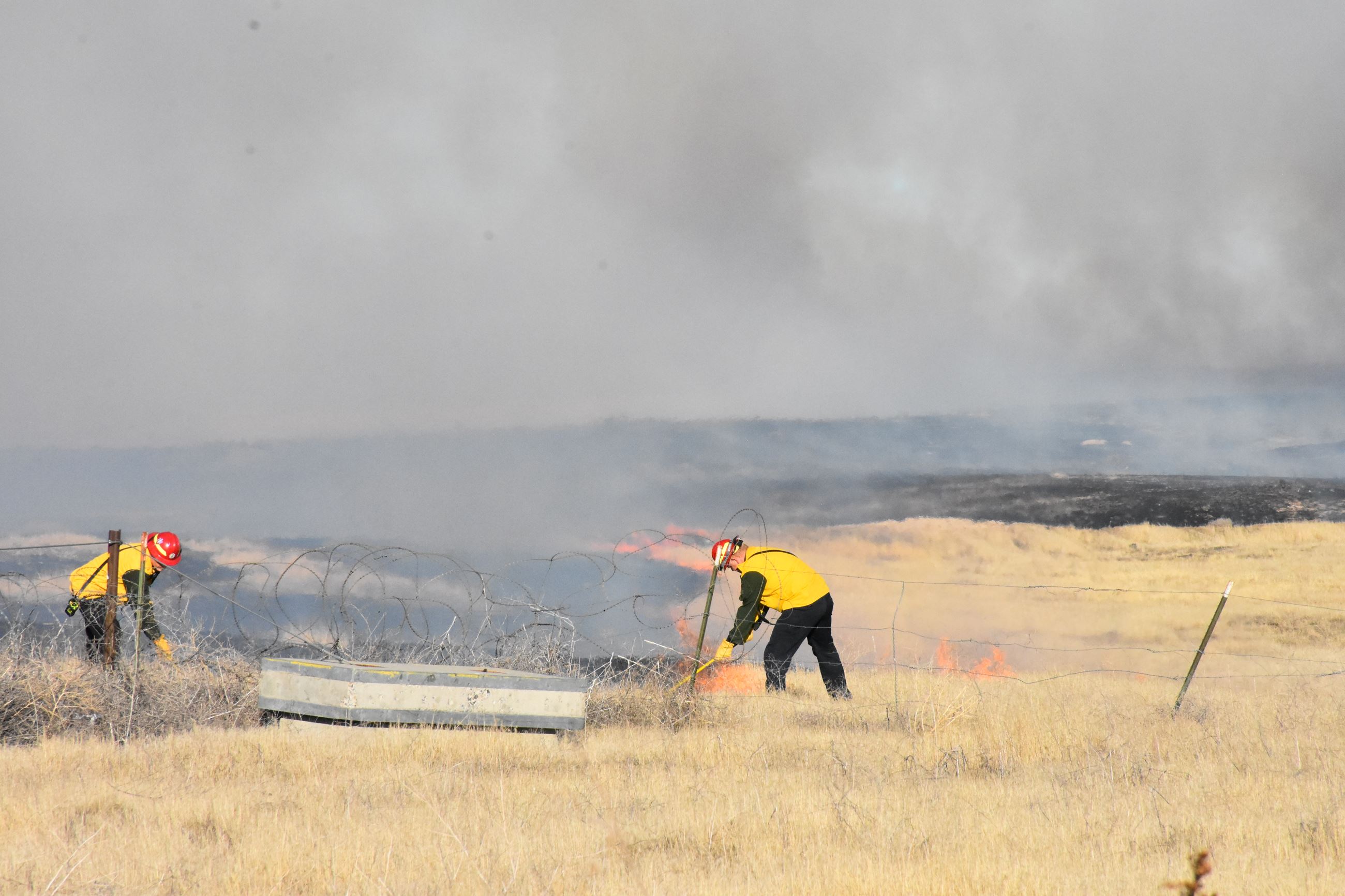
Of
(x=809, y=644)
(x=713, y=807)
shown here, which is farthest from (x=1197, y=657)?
(x=713, y=807)

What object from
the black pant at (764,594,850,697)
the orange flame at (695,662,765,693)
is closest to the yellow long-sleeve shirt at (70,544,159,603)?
the orange flame at (695,662,765,693)

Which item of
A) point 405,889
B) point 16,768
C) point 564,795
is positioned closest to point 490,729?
point 564,795

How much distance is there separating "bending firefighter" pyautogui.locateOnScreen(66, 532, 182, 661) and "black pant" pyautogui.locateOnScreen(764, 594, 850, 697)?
5.91 meters

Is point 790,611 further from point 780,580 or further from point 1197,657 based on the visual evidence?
point 1197,657

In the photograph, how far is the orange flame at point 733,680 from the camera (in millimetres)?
10334

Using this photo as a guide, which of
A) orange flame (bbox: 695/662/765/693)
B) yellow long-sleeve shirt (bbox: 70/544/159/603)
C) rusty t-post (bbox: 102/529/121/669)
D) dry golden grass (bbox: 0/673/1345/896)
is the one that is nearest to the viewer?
dry golden grass (bbox: 0/673/1345/896)

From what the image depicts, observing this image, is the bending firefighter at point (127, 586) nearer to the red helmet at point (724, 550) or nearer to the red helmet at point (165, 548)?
the red helmet at point (165, 548)

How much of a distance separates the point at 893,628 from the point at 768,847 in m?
4.28

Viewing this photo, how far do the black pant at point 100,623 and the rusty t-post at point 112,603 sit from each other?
0.6 inches

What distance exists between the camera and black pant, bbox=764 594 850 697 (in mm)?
11648

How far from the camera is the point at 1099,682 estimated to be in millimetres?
14023

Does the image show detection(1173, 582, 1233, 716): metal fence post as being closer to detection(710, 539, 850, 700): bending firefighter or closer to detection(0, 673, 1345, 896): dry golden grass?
detection(0, 673, 1345, 896): dry golden grass

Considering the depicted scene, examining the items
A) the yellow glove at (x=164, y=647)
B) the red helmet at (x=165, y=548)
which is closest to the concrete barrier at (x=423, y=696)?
the yellow glove at (x=164, y=647)

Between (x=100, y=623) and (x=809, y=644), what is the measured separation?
7340 millimetres
